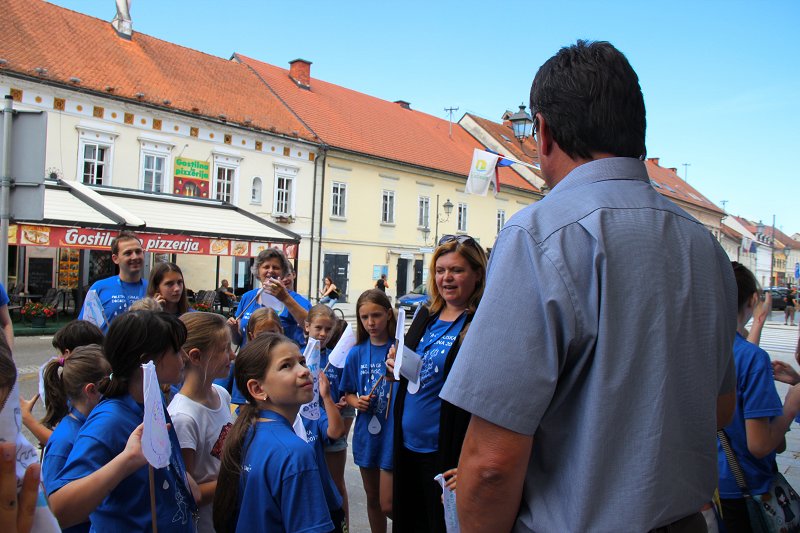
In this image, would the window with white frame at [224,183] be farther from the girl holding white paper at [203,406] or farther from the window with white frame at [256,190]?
the girl holding white paper at [203,406]

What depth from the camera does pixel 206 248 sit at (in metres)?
18.0

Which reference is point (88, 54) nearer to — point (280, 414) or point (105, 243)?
point (105, 243)

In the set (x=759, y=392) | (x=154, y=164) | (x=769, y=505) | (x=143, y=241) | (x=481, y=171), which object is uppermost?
(x=481, y=171)

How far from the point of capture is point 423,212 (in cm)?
3306

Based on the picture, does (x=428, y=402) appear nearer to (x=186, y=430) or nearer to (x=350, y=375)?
(x=350, y=375)

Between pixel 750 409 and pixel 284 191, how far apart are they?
24.6m

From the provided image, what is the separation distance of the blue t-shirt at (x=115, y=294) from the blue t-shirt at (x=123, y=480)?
268 cm

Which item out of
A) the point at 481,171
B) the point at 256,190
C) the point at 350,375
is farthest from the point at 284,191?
the point at 350,375

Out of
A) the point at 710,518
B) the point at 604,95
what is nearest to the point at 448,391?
the point at 604,95

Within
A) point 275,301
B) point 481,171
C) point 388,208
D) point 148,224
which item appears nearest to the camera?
point 275,301

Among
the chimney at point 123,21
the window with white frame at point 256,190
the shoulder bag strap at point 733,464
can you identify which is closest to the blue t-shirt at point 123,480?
the shoulder bag strap at point 733,464

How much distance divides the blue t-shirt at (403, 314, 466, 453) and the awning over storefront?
1335 centimetres

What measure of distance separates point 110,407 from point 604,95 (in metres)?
1.99

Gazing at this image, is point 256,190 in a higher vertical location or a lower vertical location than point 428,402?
higher
